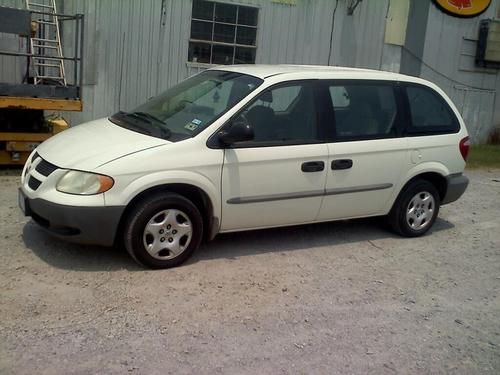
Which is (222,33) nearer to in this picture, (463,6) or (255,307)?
(463,6)

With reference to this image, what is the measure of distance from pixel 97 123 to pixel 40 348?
2640mm

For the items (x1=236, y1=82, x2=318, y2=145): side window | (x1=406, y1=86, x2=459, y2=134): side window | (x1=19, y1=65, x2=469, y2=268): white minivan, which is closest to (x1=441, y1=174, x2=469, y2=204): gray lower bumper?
(x1=19, y1=65, x2=469, y2=268): white minivan

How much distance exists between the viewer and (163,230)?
4.80 meters

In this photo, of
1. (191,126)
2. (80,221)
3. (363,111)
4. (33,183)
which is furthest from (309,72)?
(33,183)

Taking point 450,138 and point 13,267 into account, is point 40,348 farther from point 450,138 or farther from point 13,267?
point 450,138

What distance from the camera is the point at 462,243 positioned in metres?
6.35

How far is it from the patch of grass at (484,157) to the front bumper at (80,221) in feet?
27.7

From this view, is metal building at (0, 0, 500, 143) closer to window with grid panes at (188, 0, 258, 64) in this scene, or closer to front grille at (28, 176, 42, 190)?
window with grid panes at (188, 0, 258, 64)

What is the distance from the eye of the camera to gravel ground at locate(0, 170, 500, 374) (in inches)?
143

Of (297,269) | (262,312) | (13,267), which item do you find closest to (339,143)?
(297,269)

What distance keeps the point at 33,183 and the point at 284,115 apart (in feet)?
7.43

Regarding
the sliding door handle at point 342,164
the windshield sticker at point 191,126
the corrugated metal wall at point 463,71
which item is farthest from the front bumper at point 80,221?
the corrugated metal wall at point 463,71

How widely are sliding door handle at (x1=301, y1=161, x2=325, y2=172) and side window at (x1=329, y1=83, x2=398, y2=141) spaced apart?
0.34 metres

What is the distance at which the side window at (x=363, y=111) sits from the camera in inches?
221
